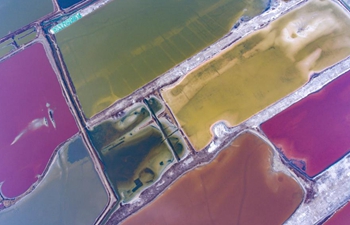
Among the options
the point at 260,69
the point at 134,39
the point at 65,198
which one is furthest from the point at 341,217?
the point at 134,39

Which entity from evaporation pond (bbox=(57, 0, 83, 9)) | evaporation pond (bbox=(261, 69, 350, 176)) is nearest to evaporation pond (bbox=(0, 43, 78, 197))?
evaporation pond (bbox=(57, 0, 83, 9))

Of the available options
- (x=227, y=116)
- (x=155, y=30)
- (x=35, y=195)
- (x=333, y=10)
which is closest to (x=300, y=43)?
(x=333, y=10)

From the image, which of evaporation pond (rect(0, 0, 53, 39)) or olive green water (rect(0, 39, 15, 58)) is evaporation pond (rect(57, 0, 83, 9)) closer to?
evaporation pond (rect(0, 0, 53, 39))

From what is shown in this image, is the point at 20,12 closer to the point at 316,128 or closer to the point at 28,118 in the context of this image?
the point at 28,118

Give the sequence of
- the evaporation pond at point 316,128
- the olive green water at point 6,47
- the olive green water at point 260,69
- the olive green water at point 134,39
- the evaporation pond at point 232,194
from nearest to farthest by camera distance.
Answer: the evaporation pond at point 232,194 < the evaporation pond at point 316,128 < the olive green water at point 260,69 < the olive green water at point 134,39 < the olive green water at point 6,47

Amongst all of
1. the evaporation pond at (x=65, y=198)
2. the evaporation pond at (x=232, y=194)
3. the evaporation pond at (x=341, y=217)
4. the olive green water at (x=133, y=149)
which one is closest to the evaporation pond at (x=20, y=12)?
the olive green water at (x=133, y=149)

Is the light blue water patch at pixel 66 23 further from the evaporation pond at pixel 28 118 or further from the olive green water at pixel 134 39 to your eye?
the evaporation pond at pixel 28 118

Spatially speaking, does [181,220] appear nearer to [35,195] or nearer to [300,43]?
[35,195]
